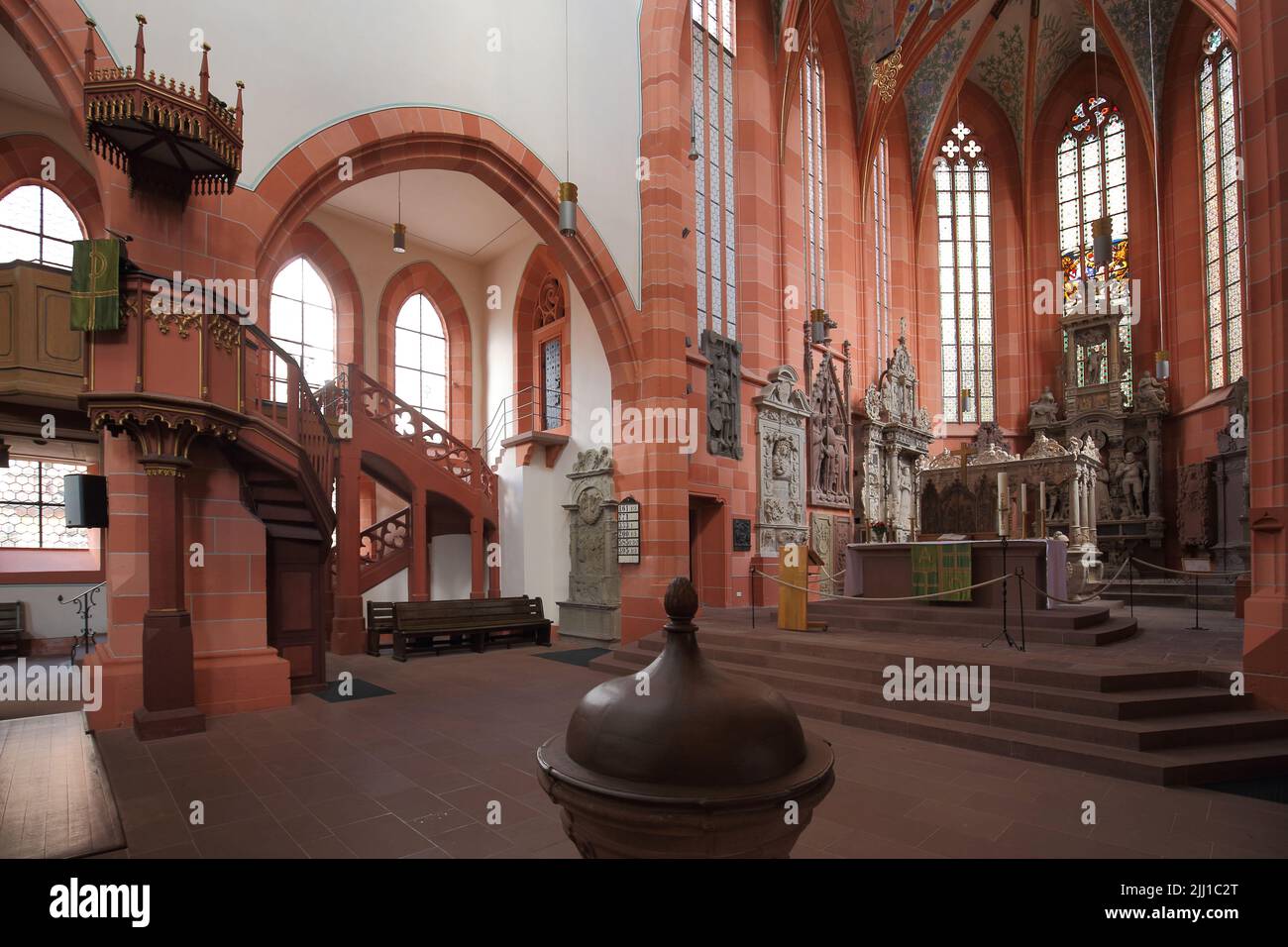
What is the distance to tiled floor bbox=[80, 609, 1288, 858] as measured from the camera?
384 centimetres

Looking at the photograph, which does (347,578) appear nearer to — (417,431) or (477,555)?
(477,555)

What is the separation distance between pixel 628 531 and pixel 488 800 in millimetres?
6759

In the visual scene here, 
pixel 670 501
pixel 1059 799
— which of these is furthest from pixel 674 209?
pixel 1059 799

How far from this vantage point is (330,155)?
7.93 meters

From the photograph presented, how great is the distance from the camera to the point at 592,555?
12.1 meters

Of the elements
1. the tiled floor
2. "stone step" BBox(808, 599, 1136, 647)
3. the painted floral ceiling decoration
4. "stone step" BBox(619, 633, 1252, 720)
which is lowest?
the tiled floor

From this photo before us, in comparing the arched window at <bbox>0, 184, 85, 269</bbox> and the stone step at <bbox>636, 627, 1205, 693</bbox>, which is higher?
the arched window at <bbox>0, 184, 85, 269</bbox>

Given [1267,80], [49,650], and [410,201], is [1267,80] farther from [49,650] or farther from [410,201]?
[49,650]

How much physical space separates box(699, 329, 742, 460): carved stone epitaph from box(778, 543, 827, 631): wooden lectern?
3.53 meters

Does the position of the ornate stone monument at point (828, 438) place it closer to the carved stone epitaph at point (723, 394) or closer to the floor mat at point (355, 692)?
the carved stone epitaph at point (723, 394)

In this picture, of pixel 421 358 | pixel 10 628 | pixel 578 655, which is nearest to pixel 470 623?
pixel 578 655

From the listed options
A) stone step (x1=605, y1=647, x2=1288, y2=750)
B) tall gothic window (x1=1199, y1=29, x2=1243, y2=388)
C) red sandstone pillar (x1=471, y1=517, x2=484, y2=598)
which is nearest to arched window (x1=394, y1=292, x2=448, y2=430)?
red sandstone pillar (x1=471, y1=517, x2=484, y2=598)

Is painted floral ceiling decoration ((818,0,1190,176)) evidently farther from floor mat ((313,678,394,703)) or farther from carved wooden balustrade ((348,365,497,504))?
floor mat ((313,678,394,703))
